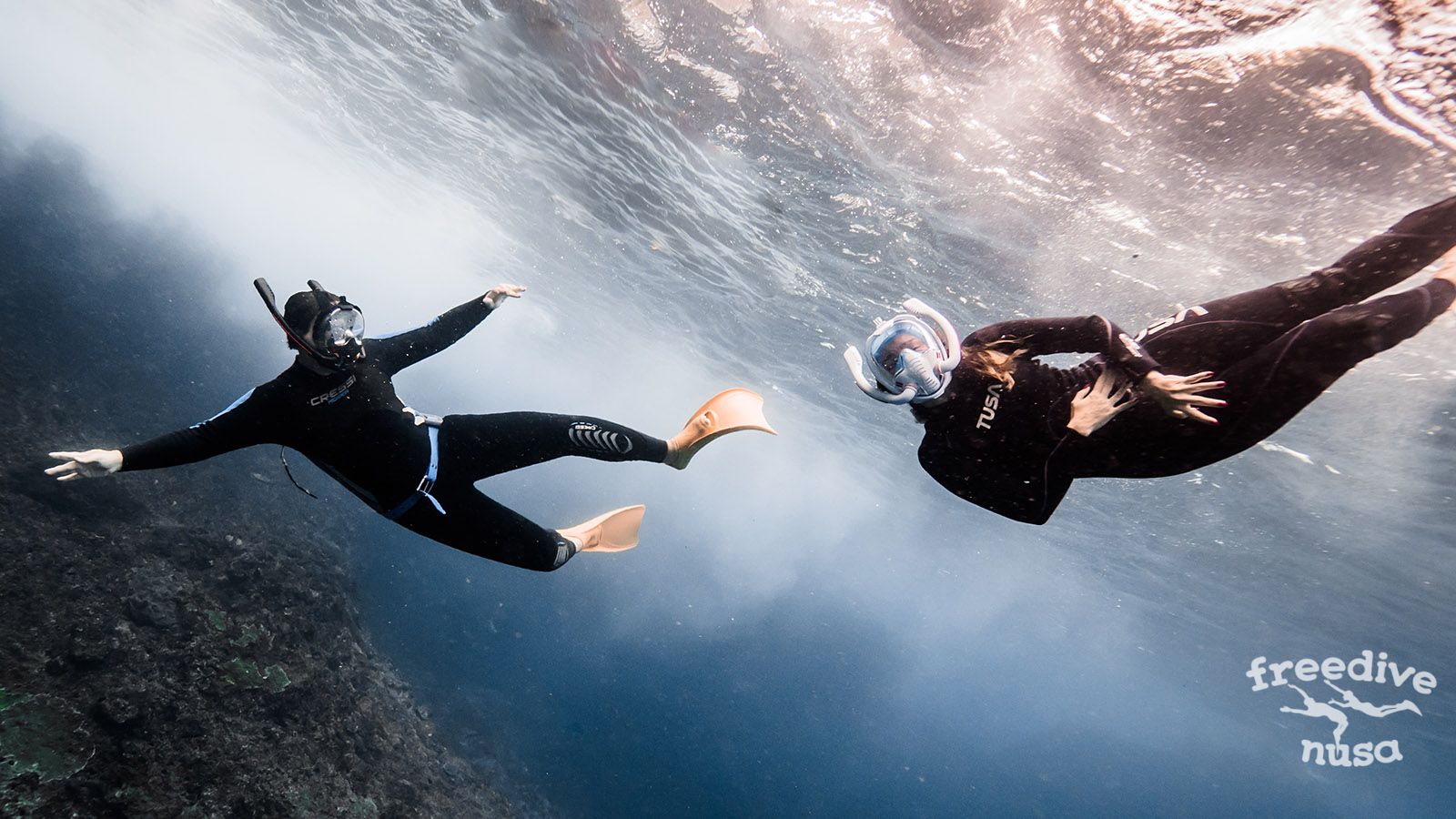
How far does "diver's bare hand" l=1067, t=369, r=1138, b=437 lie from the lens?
2.71 meters

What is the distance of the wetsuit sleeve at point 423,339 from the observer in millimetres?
5031

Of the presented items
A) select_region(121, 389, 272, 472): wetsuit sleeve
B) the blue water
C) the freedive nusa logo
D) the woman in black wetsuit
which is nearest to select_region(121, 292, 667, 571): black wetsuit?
select_region(121, 389, 272, 472): wetsuit sleeve

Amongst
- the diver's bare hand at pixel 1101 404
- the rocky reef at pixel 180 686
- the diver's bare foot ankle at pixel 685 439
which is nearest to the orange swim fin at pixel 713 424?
the diver's bare foot ankle at pixel 685 439

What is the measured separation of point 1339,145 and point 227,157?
47.2m

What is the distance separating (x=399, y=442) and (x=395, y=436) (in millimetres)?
57

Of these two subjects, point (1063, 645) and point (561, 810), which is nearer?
point (561, 810)

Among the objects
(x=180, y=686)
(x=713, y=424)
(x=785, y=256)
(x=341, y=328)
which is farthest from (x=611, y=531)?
(x=785, y=256)

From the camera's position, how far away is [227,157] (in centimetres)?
3419

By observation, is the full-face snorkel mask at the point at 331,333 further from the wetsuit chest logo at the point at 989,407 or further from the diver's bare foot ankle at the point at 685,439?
the wetsuit chest logo at the point at 989,407

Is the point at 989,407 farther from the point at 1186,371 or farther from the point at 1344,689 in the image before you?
the point at 1344,689

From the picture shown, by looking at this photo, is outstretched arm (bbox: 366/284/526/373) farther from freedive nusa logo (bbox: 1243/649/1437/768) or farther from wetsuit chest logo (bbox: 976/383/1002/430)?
freedive nusa logo (bbox: 1243/649/1437/768)

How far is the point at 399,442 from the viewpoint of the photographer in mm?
4504

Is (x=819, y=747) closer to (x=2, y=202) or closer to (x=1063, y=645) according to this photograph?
(x=1063, y=645)

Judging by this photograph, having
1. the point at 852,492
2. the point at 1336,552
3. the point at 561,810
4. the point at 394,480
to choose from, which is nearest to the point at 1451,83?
the point at 394,480
